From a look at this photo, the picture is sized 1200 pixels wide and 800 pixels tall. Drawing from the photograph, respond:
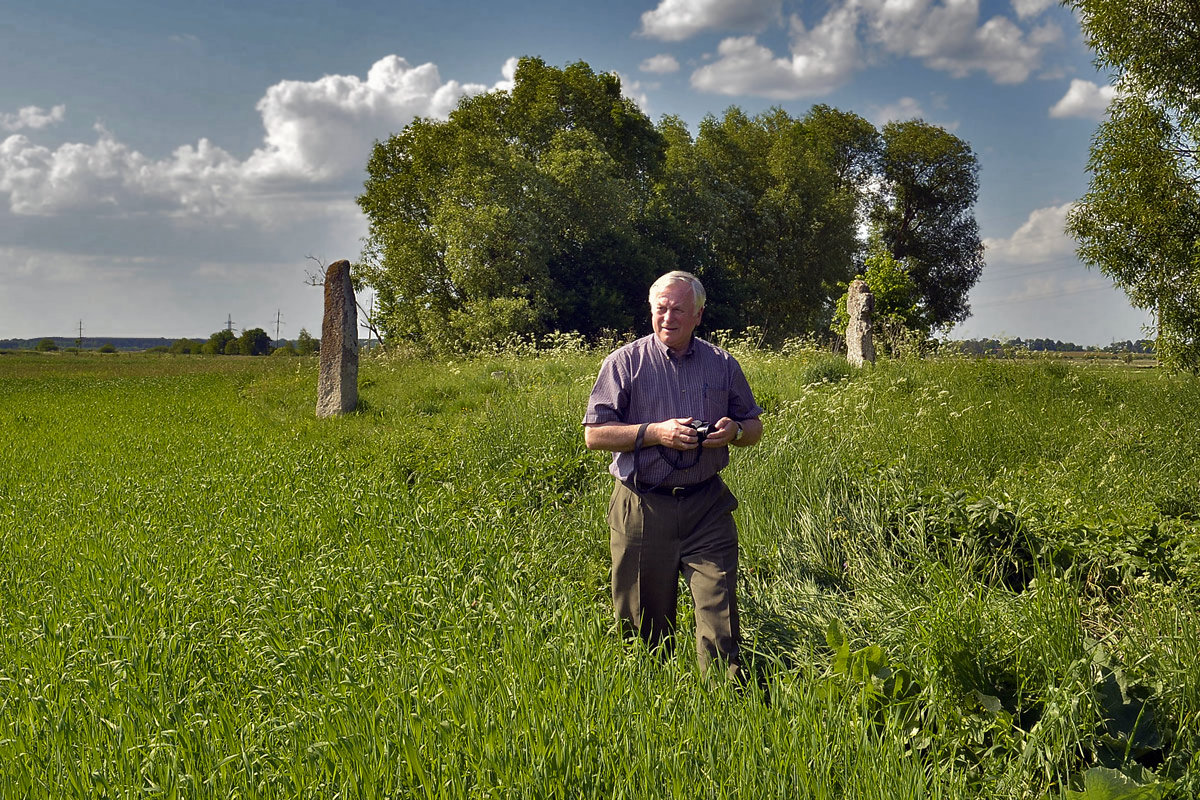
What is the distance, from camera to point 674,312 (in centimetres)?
377

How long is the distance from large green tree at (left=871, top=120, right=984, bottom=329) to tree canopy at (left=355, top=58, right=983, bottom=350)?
0.08 m

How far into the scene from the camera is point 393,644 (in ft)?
13.4

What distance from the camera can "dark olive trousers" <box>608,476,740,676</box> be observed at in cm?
373

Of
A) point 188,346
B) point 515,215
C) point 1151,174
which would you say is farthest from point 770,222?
point 188,346

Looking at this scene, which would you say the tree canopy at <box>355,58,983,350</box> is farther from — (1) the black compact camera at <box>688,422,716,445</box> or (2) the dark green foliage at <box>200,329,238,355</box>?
(2) the dark green foliage at <box>200,329,238,355</box>

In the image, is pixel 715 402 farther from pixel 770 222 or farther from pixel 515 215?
pixel 770 222

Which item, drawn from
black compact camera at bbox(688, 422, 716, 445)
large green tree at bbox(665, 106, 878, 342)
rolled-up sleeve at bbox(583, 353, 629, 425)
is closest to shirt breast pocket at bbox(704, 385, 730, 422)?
black compact camera at bbox(688, 422, 716, 445)

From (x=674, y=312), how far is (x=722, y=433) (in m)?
0.60

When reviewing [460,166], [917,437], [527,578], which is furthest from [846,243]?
[527,578]

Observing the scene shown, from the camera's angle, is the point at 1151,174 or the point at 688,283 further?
the point at 1151,174

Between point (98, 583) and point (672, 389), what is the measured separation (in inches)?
157

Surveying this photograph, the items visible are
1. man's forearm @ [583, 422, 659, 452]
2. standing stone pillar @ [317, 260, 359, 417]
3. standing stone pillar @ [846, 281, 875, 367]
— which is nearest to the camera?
man's forearm @ [583, 422, 659, 452]

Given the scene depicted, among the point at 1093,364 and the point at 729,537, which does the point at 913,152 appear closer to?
the point at 1093,364

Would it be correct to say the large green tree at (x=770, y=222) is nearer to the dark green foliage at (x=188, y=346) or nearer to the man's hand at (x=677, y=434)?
the man's hand at (x=677, y=434)
